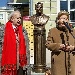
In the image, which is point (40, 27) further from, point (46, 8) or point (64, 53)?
point (46, 8)

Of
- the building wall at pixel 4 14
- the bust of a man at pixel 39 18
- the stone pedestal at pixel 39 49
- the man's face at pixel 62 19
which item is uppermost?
the building wall at pixel 4 14

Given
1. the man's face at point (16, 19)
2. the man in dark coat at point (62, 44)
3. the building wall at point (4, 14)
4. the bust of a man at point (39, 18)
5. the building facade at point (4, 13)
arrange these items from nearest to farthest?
the man in dark coat at point (62, 44) < the man's face at point (16, 19) < the bust of a man at point (39, 18) < the building wall at point (4, 14) < the building facade at point (4, 13)

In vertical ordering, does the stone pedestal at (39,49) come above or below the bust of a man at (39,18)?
below

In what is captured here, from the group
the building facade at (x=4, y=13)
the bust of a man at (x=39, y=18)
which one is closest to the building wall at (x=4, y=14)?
the building facade at (x=4, y=13)

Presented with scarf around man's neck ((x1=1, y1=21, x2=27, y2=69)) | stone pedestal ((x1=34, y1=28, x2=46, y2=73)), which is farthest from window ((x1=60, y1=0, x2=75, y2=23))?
scarf around man's neck ((x1=1, y1=21, x2=27, y2=69))

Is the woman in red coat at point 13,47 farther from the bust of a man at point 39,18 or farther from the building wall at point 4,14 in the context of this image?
the building wall at point 4,14

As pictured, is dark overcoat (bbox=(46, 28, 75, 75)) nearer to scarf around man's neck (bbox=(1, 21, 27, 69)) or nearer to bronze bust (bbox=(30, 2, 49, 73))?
scarf around man's neck (bbox=(1, 21, 27, 69))

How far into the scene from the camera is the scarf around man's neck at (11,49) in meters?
4.36

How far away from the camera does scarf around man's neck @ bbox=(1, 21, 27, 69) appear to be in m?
4.36

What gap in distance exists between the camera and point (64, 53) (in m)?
3.11

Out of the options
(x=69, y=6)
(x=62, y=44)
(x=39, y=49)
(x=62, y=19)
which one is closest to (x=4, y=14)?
(x=69, y=6)

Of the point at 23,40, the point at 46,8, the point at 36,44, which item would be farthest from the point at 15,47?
the point at 46,8

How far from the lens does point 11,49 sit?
4.39 m

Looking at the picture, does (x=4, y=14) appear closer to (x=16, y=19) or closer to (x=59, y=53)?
(x=16, y=19)
